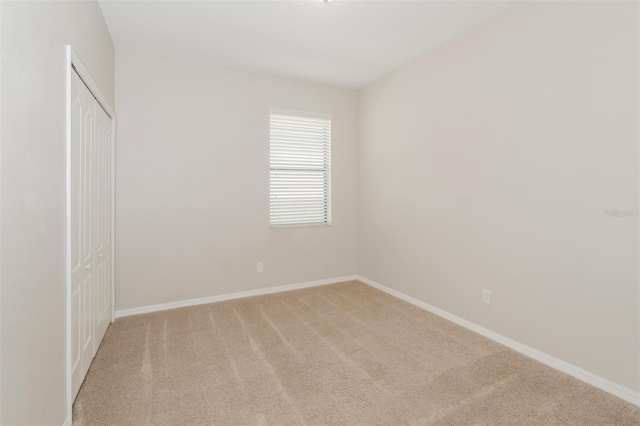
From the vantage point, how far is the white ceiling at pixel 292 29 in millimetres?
2631

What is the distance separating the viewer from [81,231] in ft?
6.97

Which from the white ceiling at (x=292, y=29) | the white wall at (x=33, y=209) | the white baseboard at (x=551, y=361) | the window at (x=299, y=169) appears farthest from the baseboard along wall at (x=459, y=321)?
the white ceiling at (x=292, y=29)

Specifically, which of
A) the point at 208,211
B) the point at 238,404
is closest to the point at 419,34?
the point at 208,211

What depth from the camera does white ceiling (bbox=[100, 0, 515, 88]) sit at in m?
2.63

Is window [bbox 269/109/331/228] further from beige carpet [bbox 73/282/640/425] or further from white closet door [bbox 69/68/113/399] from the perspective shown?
white closet door [bbox 69/68/113/399]

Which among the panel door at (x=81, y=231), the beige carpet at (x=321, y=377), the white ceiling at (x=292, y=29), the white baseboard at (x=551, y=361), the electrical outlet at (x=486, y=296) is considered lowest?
the beige carpet at (x=321, y=377)

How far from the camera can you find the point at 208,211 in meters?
3.81

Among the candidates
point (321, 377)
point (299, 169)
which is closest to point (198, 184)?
point (299, 169)

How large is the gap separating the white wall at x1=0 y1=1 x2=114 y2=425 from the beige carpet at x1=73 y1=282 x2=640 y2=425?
0.59 m

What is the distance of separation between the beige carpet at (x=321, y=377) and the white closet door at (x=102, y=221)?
249 millimetres

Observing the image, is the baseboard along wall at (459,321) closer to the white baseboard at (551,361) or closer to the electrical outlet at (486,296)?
the white baseboard at (551,361)

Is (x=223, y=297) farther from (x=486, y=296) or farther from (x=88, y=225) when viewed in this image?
(x=486, y=296)

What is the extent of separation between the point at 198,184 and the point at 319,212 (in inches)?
65.3

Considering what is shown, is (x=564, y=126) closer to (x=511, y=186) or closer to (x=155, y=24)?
(x=511, y=186)
